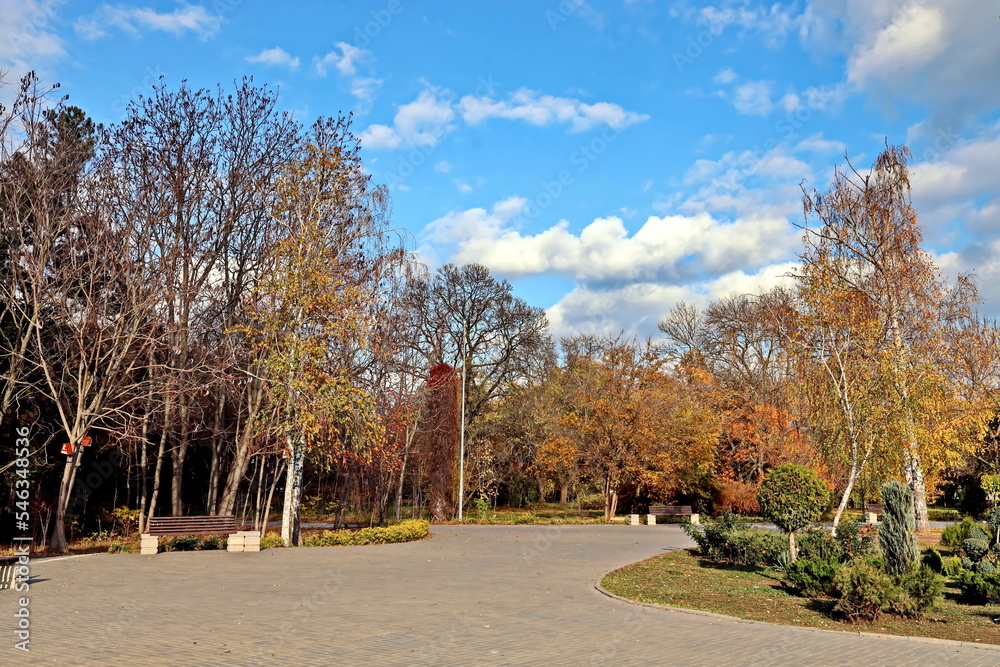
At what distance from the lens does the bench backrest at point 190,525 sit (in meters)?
18.0

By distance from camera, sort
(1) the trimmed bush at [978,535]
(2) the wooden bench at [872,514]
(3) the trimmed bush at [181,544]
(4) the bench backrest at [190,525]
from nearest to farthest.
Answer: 1. (1) the trimmed bush at [978,535]
2. (3) the trimmed bush at [181,544]
3. (4) the bench backrest at [190,525]
4. (2) the wooden bench at [872,514]

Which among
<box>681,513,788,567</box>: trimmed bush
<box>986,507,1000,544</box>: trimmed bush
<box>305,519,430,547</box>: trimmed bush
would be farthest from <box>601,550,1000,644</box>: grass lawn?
<box>305,519,430,547</box>: trimmed bush

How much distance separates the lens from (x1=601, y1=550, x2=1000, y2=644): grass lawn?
9.79 m

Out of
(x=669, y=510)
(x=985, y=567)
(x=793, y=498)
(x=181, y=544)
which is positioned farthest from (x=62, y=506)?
(x=669, y=510)

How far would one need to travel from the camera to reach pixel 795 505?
14.6 metres

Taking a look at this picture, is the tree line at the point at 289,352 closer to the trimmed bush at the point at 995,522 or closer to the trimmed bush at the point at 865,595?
the trimmed bush at the point at 995,522

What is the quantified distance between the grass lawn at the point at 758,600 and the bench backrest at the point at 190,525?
33.5ft

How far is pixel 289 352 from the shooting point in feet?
64.2

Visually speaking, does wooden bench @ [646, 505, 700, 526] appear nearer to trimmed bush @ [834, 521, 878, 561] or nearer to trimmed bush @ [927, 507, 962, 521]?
trimmed bush @ [927, 507, 962, 521]

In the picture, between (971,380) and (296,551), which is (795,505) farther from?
(971,380)

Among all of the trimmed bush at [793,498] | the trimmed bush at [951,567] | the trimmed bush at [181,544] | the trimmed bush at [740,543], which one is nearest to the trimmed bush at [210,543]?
the trimmed bush at [181,544]

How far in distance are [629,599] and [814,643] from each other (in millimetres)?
3354

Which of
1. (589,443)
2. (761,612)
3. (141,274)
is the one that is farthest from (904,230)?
(141,274)

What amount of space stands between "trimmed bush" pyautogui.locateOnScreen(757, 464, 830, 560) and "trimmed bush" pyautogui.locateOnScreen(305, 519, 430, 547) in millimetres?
11181
